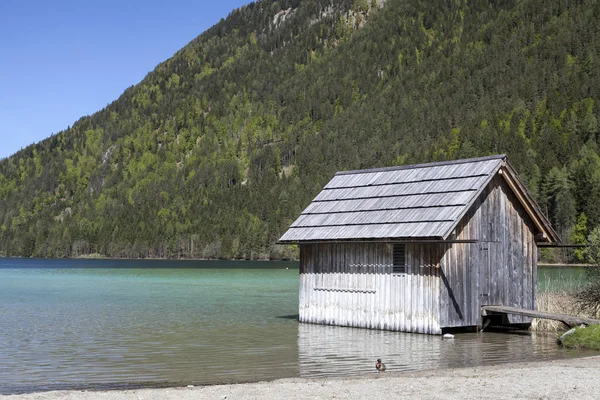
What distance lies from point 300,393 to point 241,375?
16.3ft

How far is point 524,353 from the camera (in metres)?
24.1

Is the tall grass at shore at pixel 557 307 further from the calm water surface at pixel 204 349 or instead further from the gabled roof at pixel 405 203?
the gabled roof at pixel 405 203

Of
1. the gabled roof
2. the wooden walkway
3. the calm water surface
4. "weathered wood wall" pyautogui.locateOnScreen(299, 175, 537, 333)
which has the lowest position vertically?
the calm water surface

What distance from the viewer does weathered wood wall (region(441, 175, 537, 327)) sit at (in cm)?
2783

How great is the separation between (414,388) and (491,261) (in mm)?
13142

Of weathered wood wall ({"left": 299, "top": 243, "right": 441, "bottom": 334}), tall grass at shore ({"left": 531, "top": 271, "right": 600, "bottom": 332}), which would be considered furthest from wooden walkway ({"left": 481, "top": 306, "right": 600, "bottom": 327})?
tall grass at shore ({"left": 531, "top": 271, "right": 600, "bottom": 332})

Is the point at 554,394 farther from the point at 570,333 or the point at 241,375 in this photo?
the point at 570,333

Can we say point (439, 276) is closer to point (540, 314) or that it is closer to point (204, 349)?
point (540, 314)

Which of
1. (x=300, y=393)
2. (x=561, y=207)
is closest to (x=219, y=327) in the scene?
(x=300, y=393)

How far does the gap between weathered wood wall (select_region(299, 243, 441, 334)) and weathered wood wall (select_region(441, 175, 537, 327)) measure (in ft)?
1.83

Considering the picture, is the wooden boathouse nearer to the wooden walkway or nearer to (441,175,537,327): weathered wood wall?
(441,175,537,327): weathered wood wall

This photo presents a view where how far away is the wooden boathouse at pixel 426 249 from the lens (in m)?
27.7

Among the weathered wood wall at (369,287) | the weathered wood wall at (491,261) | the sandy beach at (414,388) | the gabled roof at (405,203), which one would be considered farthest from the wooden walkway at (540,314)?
the sandy beach at (414,388)

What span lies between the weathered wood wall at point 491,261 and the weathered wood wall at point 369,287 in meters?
0.56
